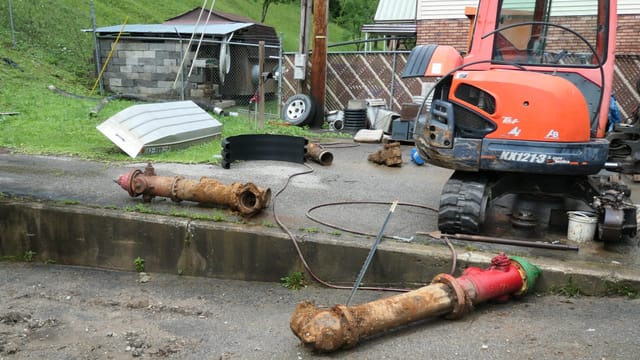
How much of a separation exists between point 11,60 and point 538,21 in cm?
1470

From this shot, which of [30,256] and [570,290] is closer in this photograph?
[570,290]

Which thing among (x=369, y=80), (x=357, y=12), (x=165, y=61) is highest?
(x=357, y=12)

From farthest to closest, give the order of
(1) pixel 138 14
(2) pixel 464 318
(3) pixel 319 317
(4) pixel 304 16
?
(1) pixel 138 14
(4) pixel 304 16
(2) pixel 464 318
(3) pixel 319 317

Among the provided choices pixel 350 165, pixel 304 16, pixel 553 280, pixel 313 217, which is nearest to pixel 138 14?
pixel 304 16

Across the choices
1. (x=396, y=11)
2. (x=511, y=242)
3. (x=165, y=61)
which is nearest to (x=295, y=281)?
(x=511, y=242)

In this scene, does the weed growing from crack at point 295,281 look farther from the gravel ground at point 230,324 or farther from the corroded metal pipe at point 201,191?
the corroded metal pipe at point 201,191

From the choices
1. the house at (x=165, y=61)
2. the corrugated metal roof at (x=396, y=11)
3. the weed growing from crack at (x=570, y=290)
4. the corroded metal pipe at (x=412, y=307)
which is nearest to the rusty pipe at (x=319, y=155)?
the corroded metal pipe at (x=412, y=307)

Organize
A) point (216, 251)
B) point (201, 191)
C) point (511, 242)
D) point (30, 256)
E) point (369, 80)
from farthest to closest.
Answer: point (369, 80) → point (30, 256) → point (201, 191) → point (216, 251) → point (511, 242)

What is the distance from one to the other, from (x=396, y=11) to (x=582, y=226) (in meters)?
18.4

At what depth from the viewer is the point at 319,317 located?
3473mm

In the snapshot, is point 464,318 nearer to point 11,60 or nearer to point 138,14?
point 11,60

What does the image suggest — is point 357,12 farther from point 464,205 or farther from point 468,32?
point 464,205

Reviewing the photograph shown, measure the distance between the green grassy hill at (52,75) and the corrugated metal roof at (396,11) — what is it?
11.0 m

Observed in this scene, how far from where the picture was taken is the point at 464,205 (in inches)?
191
